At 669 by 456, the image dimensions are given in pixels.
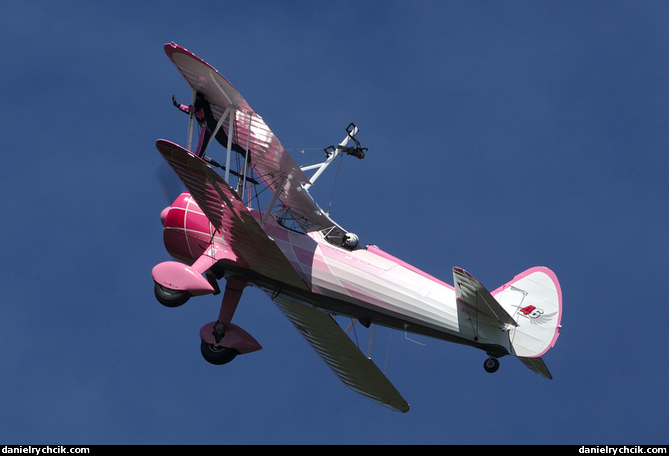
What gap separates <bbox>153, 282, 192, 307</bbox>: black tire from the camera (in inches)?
779

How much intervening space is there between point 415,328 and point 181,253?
5.16m

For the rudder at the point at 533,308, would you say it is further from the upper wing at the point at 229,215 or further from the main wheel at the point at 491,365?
the upper wing at the point at 229,215

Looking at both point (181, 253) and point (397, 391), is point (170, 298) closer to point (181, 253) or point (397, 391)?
point (181, 253)

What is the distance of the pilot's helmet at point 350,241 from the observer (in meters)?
21.0

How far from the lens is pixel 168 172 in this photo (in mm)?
20531

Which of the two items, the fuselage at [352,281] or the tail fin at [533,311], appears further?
the fuselage at [352,281]

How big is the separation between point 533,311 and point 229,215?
6.52m

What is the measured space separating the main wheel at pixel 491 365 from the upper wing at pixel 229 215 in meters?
3.99

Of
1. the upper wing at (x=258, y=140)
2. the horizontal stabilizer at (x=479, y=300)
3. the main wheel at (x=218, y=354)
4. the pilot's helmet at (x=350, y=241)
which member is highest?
the upper wing at (x=258, y=140)

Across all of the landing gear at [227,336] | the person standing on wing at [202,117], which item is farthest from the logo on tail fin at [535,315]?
the person standing on wing at [202,117]

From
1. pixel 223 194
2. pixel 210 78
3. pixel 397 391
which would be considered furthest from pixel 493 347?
pixel 210 78

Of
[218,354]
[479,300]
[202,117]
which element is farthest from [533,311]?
[202,117]

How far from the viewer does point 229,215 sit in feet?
62.8

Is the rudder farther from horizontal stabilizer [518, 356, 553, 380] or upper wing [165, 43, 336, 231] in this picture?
upper wing [165, 43, 336, 231]
